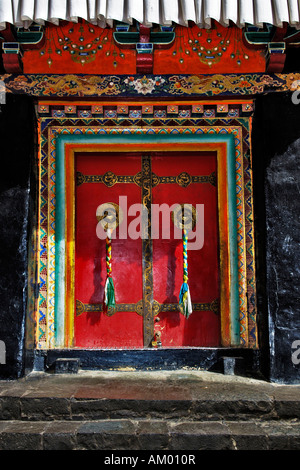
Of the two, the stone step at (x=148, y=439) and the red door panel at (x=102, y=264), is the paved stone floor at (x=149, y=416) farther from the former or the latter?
the red door panel at (x=102, y=264)

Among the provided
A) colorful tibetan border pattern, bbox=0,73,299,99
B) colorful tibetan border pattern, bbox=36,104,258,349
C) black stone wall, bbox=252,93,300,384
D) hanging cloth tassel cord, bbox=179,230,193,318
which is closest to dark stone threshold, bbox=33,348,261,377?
colorful tibetan border pattern, bbox=36,104,258,349

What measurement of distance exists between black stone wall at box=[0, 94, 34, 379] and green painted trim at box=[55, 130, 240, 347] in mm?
393

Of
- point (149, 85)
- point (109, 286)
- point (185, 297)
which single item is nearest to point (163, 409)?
point (185, 297)

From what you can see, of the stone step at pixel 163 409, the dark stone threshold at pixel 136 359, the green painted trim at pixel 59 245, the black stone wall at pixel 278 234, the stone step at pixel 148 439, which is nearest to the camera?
the stone step at pixel 148 439

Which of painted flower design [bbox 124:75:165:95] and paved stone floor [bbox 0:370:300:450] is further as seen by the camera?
painted flower design [bbox 124:75:165:95]

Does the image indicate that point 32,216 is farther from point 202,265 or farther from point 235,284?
point 235,284

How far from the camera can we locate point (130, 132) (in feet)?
14.4

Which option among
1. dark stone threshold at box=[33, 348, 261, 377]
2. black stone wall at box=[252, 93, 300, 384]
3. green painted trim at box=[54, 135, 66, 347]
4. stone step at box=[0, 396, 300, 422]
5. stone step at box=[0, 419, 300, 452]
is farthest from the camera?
green painted trim at box=[54, 135, 66, 347]

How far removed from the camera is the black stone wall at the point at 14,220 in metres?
3.79

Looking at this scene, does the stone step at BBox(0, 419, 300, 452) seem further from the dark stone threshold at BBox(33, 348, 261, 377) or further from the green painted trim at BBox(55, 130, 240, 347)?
the green painted trim at BBox(55, 130, 240, 347)

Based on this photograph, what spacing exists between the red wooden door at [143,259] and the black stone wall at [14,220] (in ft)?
2.15

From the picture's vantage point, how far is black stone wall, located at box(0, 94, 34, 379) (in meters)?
3.79

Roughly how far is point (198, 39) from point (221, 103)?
0.68 meters

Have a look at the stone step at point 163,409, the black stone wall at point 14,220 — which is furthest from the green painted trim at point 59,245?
the stone step at point 163,409
